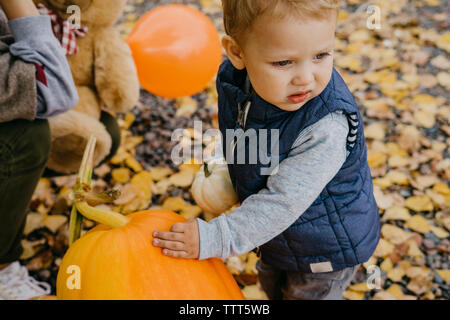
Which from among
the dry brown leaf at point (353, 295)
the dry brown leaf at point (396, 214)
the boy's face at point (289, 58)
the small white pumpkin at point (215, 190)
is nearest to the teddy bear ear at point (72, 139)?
the small white pumpkin at point (215, 190)

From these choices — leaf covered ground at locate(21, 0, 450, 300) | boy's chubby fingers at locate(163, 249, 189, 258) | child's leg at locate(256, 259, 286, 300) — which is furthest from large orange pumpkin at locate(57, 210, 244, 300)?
leaf covered ground at locate(21, 0, 450, 300)

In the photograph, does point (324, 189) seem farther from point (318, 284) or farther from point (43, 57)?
point (43, 57)

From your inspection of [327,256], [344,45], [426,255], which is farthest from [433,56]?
[327,256]

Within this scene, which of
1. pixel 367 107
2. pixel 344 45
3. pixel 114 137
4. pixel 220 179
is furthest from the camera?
pixel 344 45

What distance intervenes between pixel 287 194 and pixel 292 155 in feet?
0.33

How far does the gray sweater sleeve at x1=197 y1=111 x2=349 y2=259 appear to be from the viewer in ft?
3.19

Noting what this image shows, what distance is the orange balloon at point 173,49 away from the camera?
1914 mm

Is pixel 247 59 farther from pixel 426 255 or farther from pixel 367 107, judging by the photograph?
pixel 367 107

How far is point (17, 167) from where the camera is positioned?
1.40 metres

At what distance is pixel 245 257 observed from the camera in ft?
5.88

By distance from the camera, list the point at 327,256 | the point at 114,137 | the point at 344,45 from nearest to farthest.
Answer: the point at 327,256 → the point at 114,137 → the point at 344,45
